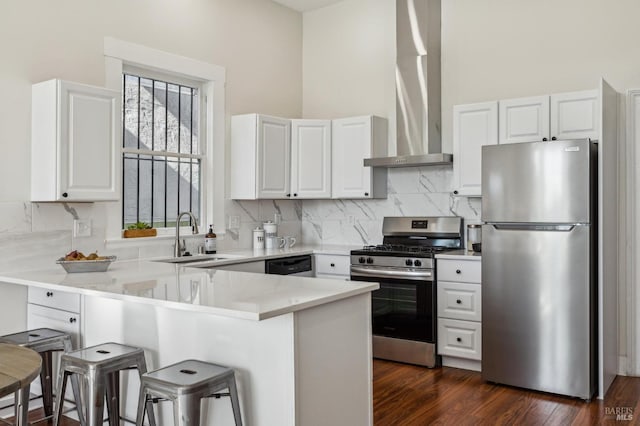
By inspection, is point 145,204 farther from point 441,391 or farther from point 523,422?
point 523,422

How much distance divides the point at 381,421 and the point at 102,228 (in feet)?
7.84

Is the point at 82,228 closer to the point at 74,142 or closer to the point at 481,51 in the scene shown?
the point at 74,142

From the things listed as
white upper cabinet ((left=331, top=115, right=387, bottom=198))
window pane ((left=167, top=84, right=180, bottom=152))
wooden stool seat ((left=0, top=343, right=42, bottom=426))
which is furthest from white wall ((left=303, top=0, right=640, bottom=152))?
wooden stool seat ((left=0, top=343, right=42, bottom=426))

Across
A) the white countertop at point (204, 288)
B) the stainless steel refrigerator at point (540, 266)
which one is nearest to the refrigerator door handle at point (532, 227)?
the stainless steel refrigerator at point (540, 266)

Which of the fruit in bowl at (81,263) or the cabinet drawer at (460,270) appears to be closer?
the fruit in bowl at (81,263)

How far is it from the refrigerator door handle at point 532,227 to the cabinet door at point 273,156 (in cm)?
210

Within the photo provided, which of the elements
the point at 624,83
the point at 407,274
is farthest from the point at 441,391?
the point at 624,83

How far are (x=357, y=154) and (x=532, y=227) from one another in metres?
1.92

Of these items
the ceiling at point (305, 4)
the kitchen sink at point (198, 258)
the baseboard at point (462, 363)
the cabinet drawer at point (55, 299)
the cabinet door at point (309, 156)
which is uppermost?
the ceiling at point (305, 4)

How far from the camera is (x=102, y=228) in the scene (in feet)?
13.2

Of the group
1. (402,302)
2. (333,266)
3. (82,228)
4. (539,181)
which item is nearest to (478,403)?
(402,302)

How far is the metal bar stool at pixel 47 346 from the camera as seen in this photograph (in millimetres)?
2938

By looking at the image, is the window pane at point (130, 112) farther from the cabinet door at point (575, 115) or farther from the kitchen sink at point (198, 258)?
the cabinet door at point (575, 115)

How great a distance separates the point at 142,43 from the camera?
4.30 m
